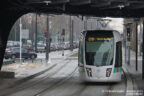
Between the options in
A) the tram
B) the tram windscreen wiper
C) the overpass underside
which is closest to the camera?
the overpass underside

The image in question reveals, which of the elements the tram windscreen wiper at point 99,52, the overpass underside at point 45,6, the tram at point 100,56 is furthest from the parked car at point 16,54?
the tram windscreen wiper at point 99,52

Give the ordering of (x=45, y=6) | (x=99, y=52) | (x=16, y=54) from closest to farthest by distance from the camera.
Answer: (x=99, y=52) < (x=45, y=6) < (x=16, y=54)

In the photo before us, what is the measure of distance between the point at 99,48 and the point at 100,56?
49 cm

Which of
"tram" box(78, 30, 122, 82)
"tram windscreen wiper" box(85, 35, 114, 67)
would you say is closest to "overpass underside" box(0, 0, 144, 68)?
"tram" box(78, 30, 122, 82)

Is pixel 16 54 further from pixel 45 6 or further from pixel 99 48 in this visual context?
pixel 99 48

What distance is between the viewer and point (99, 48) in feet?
67.8

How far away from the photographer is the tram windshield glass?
20344 mm

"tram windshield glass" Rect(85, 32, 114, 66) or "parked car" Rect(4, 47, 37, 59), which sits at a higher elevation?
"tram windshield glass" Rect(85, 32, 114, 66)

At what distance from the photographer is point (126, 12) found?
2620 centimetres

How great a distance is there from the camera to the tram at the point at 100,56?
65.9ft

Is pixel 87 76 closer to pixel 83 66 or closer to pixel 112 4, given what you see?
pixel 83 66

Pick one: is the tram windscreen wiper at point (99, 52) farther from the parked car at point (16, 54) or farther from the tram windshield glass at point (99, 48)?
the parked car at point (16, 54)

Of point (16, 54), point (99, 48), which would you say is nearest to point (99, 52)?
point (99, 48)

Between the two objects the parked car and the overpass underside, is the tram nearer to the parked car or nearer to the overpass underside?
the overpass underside
